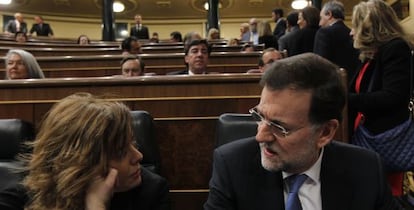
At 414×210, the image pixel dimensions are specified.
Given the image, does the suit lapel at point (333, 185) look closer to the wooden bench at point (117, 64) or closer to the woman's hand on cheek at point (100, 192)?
the woman's hand on cheek at point (100, 192)

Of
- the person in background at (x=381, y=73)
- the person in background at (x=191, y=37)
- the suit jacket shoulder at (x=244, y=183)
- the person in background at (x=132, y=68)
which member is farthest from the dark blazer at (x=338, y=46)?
the suit jacket shoulder at (x=244, y=183)

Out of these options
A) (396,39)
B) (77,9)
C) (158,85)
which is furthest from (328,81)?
(77,9)

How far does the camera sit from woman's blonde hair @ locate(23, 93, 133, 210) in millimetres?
1109

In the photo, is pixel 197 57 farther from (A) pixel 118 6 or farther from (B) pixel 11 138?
(A) pixel 118 6

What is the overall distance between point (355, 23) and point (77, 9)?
13.4m

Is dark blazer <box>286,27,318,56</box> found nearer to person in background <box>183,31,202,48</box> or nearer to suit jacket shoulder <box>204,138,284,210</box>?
person in background <box>183,31,202,48</box>

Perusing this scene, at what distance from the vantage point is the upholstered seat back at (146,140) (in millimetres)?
1718

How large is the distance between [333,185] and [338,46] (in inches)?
81.4

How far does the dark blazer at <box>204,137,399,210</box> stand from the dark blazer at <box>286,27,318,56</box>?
109 inches

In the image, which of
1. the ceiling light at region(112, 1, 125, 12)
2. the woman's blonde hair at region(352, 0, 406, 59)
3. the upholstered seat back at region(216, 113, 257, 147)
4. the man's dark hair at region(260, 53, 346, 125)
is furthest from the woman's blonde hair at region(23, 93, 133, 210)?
the ceiling light at region(112, 1, 125, 12)

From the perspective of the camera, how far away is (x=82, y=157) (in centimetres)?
111

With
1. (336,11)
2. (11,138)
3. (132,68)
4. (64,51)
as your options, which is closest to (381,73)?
(336,11)

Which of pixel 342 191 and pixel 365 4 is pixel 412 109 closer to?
pixel 365 4

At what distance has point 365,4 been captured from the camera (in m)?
2.10
